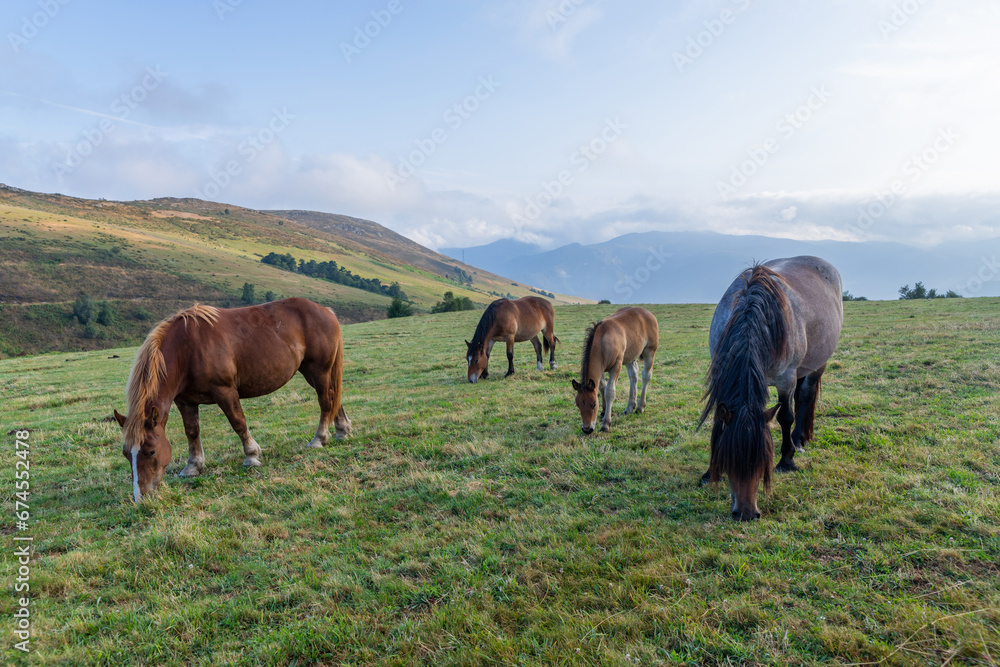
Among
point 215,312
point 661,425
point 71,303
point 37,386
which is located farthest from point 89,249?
point 661,425

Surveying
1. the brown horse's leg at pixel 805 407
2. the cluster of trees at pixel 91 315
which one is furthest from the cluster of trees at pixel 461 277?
the brown horse's leg at pixel 805 407

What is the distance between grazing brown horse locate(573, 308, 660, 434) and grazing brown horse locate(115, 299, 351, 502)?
14.5ft

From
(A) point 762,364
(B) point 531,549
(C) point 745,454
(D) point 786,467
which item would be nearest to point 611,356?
(D) point 786,467

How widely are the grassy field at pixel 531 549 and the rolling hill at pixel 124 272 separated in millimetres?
56296

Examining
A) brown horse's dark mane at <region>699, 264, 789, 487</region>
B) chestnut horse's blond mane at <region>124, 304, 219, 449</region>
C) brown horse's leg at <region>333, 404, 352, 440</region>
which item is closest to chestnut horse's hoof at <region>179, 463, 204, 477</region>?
chestnut horse's blond mane at <region>124, 304, 219, 449</region>

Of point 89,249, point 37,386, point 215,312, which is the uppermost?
point 89,249

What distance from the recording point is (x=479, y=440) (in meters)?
7.73

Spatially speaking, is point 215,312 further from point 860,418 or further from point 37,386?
point 37,386

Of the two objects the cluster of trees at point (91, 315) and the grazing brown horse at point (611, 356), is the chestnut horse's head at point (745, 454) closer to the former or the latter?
the grazing brown horse at point (611, 356)

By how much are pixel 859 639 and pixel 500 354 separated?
17666 millimetres

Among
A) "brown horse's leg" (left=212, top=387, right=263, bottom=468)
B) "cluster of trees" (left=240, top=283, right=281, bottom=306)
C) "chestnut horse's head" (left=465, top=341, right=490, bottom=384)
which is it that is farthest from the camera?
"cluster of trees" (left=240, top=283, right=281, bottom=306)

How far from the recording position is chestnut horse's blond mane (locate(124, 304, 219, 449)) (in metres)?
5.74

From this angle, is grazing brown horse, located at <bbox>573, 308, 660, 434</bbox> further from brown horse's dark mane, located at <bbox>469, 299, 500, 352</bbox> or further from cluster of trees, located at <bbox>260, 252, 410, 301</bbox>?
cluster of trees, located at <bbox>260, 252, 410, 301</bbox>

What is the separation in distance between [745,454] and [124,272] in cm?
9007
